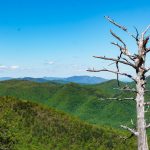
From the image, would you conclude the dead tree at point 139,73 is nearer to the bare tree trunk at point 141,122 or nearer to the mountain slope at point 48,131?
the bare tree trunk at point 141,122

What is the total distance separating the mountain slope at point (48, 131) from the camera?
106m

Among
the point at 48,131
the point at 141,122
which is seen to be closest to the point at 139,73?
the point at 141,122

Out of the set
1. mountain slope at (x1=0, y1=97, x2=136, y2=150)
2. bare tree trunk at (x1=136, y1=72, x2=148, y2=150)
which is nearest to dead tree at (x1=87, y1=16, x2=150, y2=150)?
bare tree trunk at (x1=136, y1=72, x2=148, y2=150)

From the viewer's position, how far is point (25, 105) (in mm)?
127812

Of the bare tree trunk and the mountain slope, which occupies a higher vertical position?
the bare tree trunk

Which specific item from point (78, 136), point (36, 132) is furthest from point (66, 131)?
point (36, 132)

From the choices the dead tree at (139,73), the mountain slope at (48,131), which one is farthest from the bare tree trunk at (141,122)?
the mountain slope at (48,131)

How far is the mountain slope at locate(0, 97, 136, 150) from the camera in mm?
106162

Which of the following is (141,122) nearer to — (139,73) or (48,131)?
(139,73)

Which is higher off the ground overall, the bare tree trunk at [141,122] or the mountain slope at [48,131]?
the bare tree trunk at [141,122]

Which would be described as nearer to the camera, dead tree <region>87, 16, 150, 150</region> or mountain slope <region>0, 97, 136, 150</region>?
dead tree <region>87, 16, 150, 150</region>

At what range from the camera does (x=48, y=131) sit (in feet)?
382

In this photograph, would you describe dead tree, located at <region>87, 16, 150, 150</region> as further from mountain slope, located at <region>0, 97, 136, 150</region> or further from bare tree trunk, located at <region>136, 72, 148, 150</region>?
mountain slope, located at <region>0, 97, 136, 150</region>

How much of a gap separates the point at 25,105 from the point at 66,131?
61.1 ft
